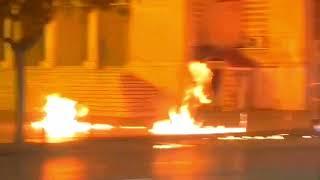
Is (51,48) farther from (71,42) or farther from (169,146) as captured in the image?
(169,146)

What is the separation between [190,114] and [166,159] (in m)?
8.58

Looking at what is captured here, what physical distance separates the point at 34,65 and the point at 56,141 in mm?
13679

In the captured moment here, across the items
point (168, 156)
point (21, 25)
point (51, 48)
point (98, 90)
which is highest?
point (21, 25)

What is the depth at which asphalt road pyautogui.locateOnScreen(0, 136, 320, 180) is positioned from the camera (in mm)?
13289

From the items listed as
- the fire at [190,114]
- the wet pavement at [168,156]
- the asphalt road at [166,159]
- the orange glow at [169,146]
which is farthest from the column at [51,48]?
the orange glow at [169,146]

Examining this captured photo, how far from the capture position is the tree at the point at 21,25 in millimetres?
17000

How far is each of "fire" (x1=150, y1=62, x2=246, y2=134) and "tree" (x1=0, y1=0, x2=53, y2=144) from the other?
399 cm

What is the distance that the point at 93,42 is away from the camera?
3014 cm

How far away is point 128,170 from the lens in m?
14.0

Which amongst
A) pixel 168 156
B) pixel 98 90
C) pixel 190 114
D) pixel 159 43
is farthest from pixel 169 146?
pixel 159 43

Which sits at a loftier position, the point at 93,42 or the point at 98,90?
the point at 93,42

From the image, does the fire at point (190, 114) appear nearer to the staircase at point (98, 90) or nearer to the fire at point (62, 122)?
the staircase at point (98, 90)

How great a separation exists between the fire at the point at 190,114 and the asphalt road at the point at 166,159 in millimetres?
1637

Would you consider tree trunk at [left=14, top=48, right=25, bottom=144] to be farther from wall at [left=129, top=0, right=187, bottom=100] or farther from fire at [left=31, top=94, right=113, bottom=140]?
wall at [left=129, top=0, right=187, bottom=100]
